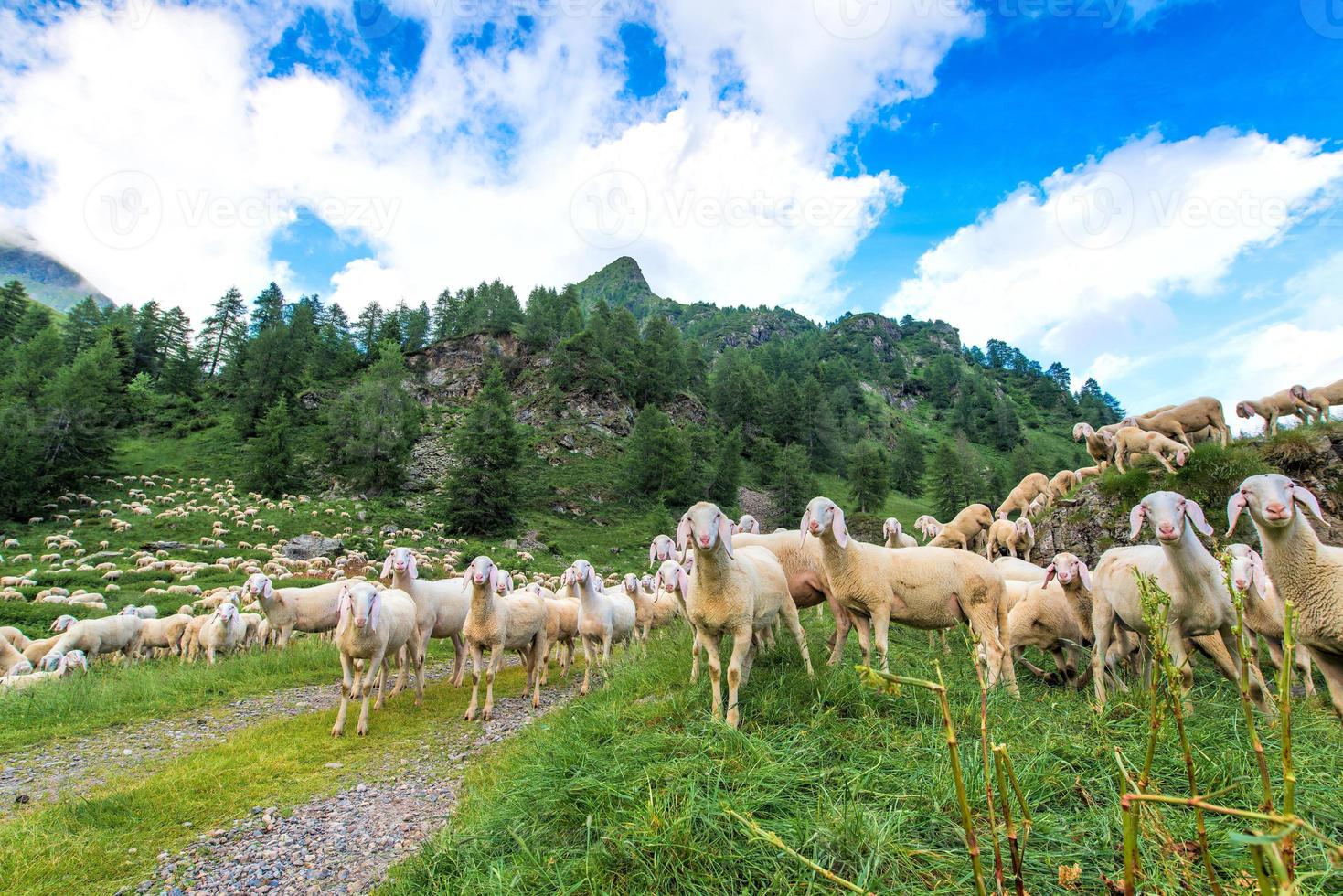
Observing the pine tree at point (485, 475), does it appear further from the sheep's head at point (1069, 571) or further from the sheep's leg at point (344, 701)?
the sheep's head at point (1069, 571)

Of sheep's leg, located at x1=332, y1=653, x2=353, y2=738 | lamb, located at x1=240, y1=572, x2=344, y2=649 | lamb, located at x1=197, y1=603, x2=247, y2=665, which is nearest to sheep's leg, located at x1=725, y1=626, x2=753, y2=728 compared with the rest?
sheep's leg, located at x1=332, y1=653, x2=353, y2=738

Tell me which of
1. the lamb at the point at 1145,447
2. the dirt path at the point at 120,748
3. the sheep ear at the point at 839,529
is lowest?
the dirt path at the point at 120,748

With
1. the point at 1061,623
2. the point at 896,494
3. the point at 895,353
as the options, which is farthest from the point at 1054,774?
the point at 895,353

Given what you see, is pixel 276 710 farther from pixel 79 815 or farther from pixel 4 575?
pixel 4 575

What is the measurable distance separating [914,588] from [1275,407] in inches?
610

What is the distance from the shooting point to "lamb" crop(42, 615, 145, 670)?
A: 14.6 metres

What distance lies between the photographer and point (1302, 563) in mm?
5875

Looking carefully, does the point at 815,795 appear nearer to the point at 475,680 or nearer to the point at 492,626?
the point at 475,680

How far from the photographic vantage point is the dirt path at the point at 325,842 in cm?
520

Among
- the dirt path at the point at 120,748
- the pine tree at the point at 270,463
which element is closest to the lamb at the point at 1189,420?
the dirt path at the point at 120,748

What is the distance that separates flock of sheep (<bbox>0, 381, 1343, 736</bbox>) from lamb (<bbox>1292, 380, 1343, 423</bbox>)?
45mm

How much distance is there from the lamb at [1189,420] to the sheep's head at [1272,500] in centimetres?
1226

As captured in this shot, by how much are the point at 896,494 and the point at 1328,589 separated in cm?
7901

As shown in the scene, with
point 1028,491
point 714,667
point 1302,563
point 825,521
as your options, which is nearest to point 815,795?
point 714,667
